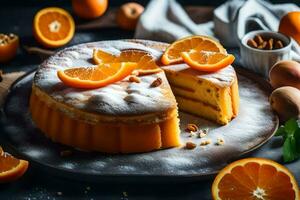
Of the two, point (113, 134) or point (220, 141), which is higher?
point (113, 134)

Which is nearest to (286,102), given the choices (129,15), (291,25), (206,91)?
(206,91)

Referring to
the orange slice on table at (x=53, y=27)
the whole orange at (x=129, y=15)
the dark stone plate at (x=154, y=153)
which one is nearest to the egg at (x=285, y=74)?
the dark stone plate at (x=154, y=153)

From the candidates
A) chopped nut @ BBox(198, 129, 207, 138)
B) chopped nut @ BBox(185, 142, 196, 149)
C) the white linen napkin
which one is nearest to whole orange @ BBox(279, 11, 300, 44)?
the white linen napkin

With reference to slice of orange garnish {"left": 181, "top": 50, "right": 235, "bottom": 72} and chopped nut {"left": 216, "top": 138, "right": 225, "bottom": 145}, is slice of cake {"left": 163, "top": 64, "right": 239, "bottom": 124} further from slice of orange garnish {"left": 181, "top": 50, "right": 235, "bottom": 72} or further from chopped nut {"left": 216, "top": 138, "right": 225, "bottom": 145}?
chopped nut {"left": 216, "top": 138, "right": 225, "bottom": 145}

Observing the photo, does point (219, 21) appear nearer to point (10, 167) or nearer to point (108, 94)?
point (108, 94)

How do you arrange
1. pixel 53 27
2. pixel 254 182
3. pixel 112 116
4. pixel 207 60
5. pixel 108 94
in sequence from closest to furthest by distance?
1. pixel 254 182
2. pixel 112 116
3. pixel 108 94
4. pixel 207 60
5. pixel 53 27

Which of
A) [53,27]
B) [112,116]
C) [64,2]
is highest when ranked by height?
[112,116]
